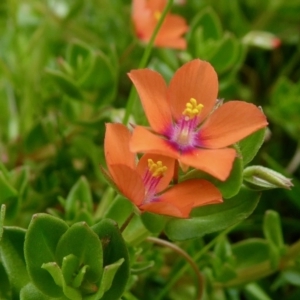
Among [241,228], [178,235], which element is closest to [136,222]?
[178,235]

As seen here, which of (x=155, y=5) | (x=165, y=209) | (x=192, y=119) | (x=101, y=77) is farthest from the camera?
(x=155, y=5)

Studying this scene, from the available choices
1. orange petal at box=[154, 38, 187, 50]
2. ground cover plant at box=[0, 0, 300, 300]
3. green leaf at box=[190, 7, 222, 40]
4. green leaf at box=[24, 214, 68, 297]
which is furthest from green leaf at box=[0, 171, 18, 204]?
green leaf at box=[190, 7, 222, 40]

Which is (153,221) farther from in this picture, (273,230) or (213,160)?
(273,230)

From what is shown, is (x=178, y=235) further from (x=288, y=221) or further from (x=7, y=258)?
(x=288, y=221)

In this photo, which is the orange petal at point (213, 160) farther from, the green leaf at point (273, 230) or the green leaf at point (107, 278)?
the green leaf at point (273, 230)

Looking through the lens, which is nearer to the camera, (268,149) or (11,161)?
(11,161)

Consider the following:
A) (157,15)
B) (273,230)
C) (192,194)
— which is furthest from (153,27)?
(192,194)

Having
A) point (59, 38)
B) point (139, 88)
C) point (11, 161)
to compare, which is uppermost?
point (139, 88)

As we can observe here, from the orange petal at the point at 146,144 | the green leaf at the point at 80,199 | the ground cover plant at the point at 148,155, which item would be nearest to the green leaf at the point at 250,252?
the ground cover plant at the point at 148,155
